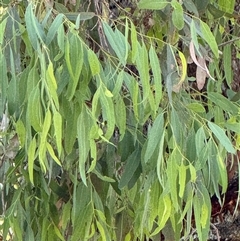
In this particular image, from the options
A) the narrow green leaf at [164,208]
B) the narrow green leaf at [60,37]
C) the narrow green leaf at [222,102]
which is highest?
the narrow green leaf at [60,37]

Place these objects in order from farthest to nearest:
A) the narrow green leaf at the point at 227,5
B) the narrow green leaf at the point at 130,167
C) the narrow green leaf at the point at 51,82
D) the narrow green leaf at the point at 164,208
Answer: the narrow green leaf at the point at 227,5
the narrow green leaf at the point at 130,167
the narrow green leaf at the point at 164,208
the narrow green leaf at the point at 51,82

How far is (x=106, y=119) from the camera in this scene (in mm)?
761

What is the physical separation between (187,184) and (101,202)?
7.5 inches

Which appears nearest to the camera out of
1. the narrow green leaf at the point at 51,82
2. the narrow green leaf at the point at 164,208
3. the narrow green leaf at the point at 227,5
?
the narrow green leaf at the point at 51,82

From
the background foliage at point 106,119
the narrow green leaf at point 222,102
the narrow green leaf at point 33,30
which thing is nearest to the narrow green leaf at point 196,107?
the background foliage at point 106,119

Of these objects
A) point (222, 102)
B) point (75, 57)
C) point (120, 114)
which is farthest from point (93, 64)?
point (222, 102)

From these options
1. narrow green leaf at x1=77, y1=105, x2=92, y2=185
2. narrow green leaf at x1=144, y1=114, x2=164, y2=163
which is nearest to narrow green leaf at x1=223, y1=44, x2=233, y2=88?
narrow green leaf at x1=144, y1=114, x2=164, y2=163

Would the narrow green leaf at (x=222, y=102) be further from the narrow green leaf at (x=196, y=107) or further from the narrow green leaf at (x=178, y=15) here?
the narrow green leaf at (x=178, y=15)

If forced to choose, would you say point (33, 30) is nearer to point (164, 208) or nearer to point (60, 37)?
point (60, 37)

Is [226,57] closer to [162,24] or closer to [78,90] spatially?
[162,24]

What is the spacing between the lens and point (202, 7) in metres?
1.05

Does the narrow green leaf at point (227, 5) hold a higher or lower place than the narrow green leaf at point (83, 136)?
higher

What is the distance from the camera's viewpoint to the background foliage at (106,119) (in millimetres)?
747

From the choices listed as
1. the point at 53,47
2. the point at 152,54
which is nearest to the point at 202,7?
the point at 152,54
